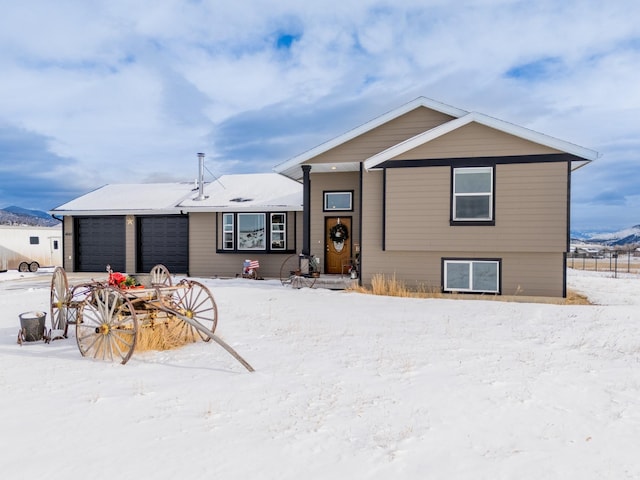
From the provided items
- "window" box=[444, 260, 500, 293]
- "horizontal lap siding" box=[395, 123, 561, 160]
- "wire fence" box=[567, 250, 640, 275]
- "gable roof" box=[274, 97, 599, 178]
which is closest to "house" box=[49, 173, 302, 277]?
"gable roof" box=[274, 97, 599, 178]

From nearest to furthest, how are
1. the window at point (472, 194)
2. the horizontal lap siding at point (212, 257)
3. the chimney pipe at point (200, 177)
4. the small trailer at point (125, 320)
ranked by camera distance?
the small trailer at point (125, 320), the window at point (472, 194), the horizontal lap siding at point (212, 257), the chimney pipe at point (200, 177)

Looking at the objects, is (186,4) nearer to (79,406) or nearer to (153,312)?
(153,312)

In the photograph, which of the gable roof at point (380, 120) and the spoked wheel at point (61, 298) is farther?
the gable roof at point (380, 120)

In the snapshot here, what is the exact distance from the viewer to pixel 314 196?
14.2 m

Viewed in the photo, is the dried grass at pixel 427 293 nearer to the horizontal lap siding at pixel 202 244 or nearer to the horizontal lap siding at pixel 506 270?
the horizontal lap siding at pixel 506 270

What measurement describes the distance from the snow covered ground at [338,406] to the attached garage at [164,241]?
418 inches

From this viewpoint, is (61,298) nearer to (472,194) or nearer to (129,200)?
(472,194)

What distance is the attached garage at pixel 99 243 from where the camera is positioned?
1839 centimetres

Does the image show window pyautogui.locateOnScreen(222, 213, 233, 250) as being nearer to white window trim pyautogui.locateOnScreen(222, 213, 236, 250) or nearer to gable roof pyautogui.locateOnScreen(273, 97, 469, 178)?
white window trim pyautogui.locateOnScreen(222, 213, 236, 250)

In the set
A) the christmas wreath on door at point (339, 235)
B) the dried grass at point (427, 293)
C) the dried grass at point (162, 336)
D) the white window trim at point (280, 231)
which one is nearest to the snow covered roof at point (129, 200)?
the white window trim at point (280, 231)

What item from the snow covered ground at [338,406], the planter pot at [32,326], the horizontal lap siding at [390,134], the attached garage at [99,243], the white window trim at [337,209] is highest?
the horizontal lap siding at [390,134]

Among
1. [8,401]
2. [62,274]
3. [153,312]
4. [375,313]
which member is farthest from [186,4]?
[8,401]

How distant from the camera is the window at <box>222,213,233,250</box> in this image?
1653cm

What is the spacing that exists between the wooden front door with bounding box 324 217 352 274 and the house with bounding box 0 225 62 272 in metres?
17.3
